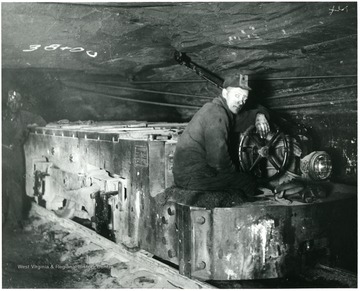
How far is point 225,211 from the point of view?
128 inches

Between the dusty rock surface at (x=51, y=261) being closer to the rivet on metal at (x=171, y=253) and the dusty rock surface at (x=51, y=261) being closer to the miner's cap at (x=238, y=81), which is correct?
the rivet on metal at (x=171, y=253)

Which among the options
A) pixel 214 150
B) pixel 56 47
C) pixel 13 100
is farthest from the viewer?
pixel 13 100

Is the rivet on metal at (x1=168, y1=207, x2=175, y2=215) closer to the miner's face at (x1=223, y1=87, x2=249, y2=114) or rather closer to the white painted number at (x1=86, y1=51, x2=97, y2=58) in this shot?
the miner's face at (x1=223, y1=87, x2=249, y2=114)

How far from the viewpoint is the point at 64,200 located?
19.4 ft

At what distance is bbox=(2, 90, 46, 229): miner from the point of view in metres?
6.38

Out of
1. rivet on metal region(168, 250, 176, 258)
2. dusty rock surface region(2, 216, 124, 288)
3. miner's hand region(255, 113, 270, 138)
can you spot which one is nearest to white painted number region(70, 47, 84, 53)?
dusty rock surface region(2, 216, 124, 288)

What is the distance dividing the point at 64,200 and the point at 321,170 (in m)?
3.95

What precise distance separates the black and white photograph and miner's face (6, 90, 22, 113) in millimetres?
18

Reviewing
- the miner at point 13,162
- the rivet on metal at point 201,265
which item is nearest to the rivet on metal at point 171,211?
the rivet on metal at point 201,265

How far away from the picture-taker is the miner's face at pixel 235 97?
11.5ft

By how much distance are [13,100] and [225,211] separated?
15.6 feet

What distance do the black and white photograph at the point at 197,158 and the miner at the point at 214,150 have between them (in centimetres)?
1

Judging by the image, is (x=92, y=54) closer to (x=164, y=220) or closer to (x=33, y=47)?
(x=33, y=47)

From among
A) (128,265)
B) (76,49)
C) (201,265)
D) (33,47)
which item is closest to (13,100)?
(33,47)
